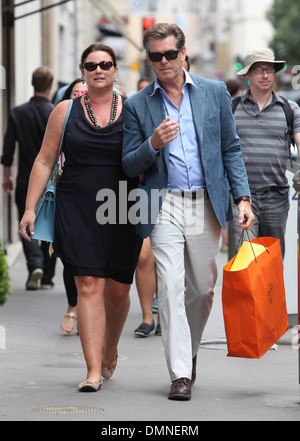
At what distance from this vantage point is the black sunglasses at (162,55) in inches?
236

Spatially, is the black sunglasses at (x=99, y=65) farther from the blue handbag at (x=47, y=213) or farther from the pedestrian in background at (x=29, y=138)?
the pedestrian in background at (x=29, y=138)

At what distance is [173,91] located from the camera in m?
6.18

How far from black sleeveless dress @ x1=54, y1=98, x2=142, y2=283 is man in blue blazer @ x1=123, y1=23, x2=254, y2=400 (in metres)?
0.14

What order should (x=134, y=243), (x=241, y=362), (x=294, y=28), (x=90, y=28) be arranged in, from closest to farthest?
(x=134, y=243) < (x=241, y=362) < (x=90, y=28) < (x=294, y=28)

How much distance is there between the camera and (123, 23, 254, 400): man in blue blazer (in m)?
6.04

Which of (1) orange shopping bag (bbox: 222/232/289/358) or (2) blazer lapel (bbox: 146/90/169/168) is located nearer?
(1) orange shopping bag (bbox: 222/232/289/358)

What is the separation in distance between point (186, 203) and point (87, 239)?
609 millimetres

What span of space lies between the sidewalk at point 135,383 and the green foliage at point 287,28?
61922 mm

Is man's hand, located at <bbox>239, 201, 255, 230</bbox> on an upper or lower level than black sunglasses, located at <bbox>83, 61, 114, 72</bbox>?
lower

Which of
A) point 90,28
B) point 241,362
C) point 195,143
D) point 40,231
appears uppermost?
point 90,28

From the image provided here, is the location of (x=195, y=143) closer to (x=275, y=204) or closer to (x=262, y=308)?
(x=262, y=308)

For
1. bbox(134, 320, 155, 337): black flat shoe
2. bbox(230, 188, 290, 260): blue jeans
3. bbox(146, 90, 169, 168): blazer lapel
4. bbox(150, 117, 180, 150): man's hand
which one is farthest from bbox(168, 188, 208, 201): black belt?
bbox(134, 320, 155, 337): black flat shoe

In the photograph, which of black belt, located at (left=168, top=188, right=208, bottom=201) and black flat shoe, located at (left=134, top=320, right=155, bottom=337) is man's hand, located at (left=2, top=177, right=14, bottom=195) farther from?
black belt, located at (left=168, top=188, right=208, bottom=201)
